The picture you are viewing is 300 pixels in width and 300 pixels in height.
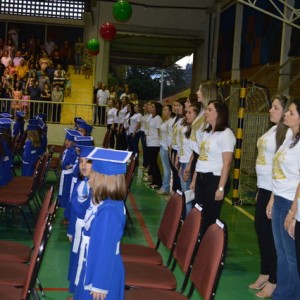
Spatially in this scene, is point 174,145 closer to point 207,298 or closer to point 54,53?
point 207,298

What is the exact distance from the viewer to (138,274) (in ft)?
11.2

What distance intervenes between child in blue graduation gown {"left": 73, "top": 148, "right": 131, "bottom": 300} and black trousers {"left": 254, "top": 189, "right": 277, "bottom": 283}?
178 centimetres

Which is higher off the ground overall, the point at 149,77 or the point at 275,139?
the point at 149,77

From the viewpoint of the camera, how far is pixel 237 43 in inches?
665

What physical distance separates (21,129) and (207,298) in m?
9.01

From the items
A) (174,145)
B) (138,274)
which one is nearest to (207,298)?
(138,274)

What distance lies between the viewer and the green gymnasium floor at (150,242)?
4416 mm

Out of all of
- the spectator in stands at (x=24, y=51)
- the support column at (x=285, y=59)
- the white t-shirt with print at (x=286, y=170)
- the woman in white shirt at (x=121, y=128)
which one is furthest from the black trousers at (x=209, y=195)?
the spectator in stands at (x=24, y=51)

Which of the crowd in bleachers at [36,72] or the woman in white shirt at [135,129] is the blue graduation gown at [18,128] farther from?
the crowd in bleachers at [36,72]

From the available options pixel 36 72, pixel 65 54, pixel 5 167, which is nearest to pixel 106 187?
pixel 5 167

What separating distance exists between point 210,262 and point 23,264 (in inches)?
54.0

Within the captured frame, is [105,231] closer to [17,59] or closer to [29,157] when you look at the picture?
[29,157]

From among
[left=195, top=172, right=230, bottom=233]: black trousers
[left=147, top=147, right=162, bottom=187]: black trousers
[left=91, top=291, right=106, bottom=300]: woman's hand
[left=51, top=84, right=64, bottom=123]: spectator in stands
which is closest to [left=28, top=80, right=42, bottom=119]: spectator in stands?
[left=51, top=84, right=64, bottom=123]: spectator in stands

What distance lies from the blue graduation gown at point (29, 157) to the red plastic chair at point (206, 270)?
5.05m
